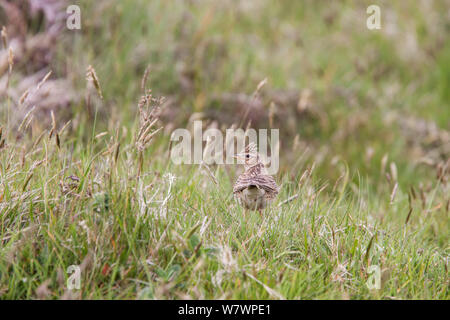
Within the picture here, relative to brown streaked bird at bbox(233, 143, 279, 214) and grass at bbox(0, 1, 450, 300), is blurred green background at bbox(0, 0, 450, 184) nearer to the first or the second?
grass at bbox(0, 1, 450, 300)

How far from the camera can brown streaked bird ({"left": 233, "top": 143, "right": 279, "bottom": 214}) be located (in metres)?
3.24

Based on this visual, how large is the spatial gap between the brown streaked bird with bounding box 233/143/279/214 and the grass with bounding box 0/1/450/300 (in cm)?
10

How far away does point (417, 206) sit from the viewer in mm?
4578

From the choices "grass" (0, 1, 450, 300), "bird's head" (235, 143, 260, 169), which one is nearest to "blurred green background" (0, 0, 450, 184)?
"grass" (0, 1, 450, 300)

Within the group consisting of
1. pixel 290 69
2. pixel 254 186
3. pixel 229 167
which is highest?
pixel 290 69

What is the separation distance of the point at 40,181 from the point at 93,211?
0.51 m

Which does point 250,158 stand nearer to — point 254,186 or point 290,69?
point 254,186

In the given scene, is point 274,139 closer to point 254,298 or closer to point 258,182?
point 258,182

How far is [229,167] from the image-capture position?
4.45 m

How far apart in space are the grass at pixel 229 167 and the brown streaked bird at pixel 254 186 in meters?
0.10

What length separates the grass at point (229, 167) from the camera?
2.88 meters

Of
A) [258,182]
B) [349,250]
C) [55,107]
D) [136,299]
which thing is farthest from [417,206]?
[55,107]

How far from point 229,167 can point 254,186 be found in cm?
125

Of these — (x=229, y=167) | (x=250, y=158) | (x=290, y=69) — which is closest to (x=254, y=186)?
(x=250, y=158)
